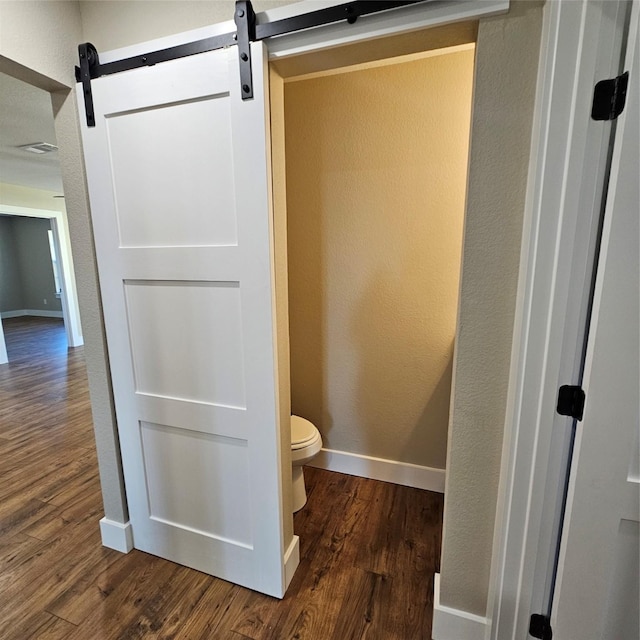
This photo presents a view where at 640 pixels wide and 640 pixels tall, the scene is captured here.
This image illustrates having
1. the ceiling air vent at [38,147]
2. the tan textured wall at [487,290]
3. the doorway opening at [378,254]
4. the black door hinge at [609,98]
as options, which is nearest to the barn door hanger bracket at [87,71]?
the doorway opening at [378,254]

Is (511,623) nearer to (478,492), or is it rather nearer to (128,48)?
(478,492)

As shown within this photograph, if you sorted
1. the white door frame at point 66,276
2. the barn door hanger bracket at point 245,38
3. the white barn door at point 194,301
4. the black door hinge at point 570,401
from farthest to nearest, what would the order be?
the white door frame at point 66,276 < the white barn door at point 194,301 < the barn door hanger bracket at point 245,38 < the black door hinge at point 570,401

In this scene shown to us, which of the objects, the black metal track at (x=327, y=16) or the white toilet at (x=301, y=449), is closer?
the black metal track at (x=327, y=16)

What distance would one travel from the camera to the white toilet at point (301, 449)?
5.74ft

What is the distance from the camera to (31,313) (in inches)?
329

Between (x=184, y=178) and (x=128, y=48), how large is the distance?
0.48 metres

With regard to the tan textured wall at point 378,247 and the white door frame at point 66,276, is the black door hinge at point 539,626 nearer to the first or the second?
the tan textured wall at point 378,247

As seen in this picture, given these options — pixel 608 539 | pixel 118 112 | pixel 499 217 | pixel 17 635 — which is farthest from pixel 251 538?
pixel 118 112

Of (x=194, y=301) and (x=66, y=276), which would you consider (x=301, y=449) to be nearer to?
(x=194, y=301)

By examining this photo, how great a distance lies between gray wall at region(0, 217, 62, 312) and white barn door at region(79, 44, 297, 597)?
8.24m

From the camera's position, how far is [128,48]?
1.22 metres

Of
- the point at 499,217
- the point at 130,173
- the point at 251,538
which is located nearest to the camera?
the point at 499,217

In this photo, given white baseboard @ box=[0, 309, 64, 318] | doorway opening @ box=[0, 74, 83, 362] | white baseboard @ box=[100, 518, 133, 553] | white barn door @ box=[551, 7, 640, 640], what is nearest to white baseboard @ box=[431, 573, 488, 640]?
white barn door @ box=[551, 7, 640, 640]

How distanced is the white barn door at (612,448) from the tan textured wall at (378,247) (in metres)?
1.05
